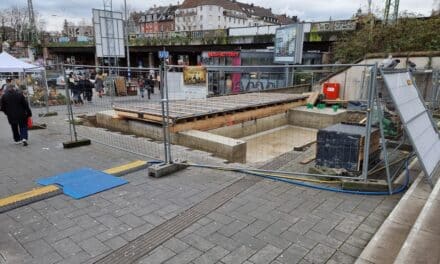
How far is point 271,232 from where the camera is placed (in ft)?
10.9

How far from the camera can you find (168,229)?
3428mm

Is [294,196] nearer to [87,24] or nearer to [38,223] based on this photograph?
[38,223]

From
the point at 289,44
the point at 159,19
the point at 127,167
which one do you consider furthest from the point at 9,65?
the point at 159,19

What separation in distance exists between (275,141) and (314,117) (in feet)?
8.00

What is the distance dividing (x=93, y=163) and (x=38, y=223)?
236 cm

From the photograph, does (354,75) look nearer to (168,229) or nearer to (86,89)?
(86,89)

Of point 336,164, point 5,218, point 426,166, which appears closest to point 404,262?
point 426,166

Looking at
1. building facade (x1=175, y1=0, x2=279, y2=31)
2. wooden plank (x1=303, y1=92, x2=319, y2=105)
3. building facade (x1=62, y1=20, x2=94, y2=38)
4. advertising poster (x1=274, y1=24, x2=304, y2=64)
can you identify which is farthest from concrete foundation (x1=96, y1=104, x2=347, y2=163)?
building facade (x1=62, y1=20, x2=94, y2=38)

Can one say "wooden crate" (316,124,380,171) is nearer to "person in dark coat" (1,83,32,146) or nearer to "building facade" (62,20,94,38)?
"person in dark coat" (1,83,32,146)

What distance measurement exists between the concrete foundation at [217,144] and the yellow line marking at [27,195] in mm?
3263

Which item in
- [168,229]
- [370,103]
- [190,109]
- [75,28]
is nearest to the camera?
[168,229]

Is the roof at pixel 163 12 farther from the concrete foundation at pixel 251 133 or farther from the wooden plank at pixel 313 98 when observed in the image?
the concrete foundation at pixel 251 133

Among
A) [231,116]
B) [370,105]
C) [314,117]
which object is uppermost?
[370,105]

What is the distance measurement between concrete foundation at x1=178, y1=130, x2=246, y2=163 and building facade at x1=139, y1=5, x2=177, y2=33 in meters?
95.1
